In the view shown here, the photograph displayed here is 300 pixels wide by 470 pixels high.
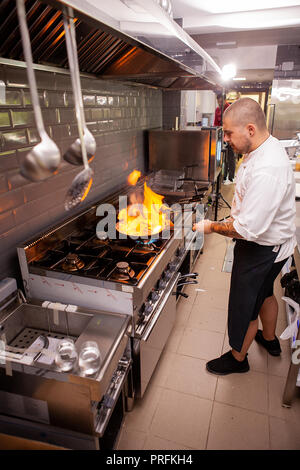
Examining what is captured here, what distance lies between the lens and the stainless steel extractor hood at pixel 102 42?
3.51 feet

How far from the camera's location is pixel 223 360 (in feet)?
6.90

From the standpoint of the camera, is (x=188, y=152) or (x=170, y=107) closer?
(x=188, y=152)

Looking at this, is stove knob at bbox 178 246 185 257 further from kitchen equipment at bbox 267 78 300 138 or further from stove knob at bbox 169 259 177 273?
kitchen equipment at bbox 267 78 300 138

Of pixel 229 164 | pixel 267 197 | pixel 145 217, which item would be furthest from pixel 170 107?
pixel 229 164

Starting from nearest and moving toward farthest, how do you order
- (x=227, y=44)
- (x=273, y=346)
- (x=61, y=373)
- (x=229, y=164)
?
(x=61, y=373)
(x=273, y=346)
(x=227, y=44)
(x=229, y=164)

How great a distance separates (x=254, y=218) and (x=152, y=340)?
0.84m

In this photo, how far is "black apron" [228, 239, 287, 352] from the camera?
70.2 inches

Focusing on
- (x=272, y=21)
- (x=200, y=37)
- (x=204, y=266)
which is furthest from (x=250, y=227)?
(x=200, y=37)

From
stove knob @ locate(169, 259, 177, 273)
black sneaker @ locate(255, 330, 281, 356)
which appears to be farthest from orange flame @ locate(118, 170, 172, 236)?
black sneaker @ locate(255, 330, 281, 356)

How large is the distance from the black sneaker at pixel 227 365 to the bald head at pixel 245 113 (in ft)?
4.69

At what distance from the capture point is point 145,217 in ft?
7.55

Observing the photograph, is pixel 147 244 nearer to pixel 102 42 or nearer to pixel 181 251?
pixel 181 251

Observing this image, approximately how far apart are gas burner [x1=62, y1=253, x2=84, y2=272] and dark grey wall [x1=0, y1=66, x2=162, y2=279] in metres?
0.28
